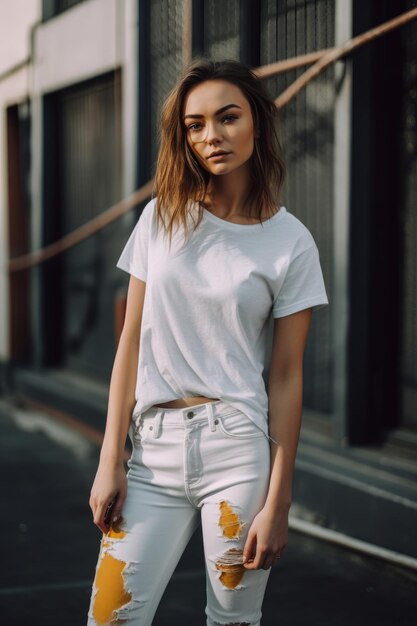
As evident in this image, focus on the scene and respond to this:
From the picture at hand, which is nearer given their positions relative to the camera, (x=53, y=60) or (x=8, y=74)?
(x=53, y=60)

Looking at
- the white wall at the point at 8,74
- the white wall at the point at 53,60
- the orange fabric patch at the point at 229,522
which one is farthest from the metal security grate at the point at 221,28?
the orange fabric patch at the point at 229,522

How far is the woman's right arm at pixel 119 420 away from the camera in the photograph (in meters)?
2.39

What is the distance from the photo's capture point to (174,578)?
14.9 feet

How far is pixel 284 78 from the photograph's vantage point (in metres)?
6.11

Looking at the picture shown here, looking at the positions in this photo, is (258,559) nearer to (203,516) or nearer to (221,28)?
(203,516)

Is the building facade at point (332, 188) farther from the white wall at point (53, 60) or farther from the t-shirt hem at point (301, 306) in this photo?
the t-shirt hem at point (301, 306)

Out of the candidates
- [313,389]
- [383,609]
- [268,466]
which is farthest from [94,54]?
[268,466]

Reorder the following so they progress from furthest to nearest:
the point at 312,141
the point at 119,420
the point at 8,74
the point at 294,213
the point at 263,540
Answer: the point at 8,74, the point at 294,213, the point at 312,141, the point at 119,420, the point at 263,540

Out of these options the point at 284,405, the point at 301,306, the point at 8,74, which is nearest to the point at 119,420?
the point at 284,405

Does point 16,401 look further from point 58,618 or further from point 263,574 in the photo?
point 263,574

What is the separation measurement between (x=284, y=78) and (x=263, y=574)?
424 cm

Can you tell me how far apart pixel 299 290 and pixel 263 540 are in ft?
1.87

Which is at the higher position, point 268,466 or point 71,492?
point 268,466

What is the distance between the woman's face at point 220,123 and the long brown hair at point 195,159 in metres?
0.03
